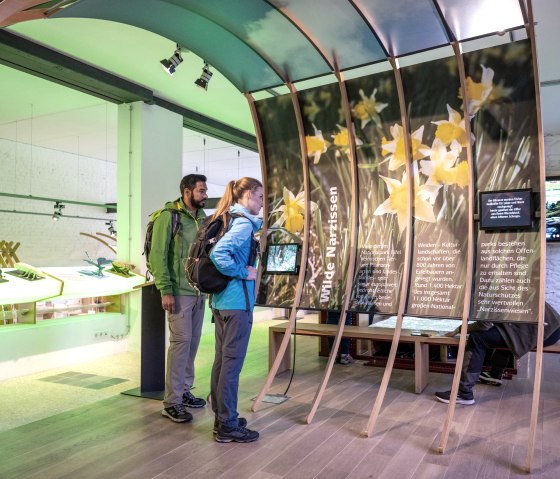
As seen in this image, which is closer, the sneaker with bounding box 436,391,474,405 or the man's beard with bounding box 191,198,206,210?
the man's beard with bounding box 191,198,206,210

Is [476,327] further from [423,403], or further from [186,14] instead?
[186,14]

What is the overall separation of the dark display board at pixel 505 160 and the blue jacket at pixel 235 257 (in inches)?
61.1

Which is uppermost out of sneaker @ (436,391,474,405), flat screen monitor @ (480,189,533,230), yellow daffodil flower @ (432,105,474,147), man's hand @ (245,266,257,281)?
yellow daffodil flower @ (432,105,474,147)

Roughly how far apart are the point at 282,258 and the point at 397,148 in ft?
4.28

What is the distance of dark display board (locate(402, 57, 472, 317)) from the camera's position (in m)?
3.59

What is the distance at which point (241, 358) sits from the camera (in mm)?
3234

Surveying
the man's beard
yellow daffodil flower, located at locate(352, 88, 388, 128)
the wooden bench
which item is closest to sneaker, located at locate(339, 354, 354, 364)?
the wooden bench

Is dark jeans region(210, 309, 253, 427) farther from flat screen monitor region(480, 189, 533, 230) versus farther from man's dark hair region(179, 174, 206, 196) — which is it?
flat screen monitor region(480, 189, 533, 230)

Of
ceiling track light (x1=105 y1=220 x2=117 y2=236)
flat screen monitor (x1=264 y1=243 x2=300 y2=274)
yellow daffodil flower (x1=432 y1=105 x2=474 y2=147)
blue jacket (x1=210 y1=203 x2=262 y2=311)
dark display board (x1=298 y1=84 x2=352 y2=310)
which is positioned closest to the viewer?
blue jacket (x1=210 y1=203 x2=262 y2=311)

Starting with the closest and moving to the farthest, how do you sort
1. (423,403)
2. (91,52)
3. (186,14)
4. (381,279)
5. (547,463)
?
(547,463) → (186,14) → (381,279) → (423,403) → (91,52)

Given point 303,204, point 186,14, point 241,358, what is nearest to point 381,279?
point 303,204

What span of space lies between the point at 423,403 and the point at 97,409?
100 inches

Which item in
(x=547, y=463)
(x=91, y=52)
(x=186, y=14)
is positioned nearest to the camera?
(x=547, y=463)

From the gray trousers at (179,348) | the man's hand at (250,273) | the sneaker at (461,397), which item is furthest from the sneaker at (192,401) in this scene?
the sneaker at (461,397)
